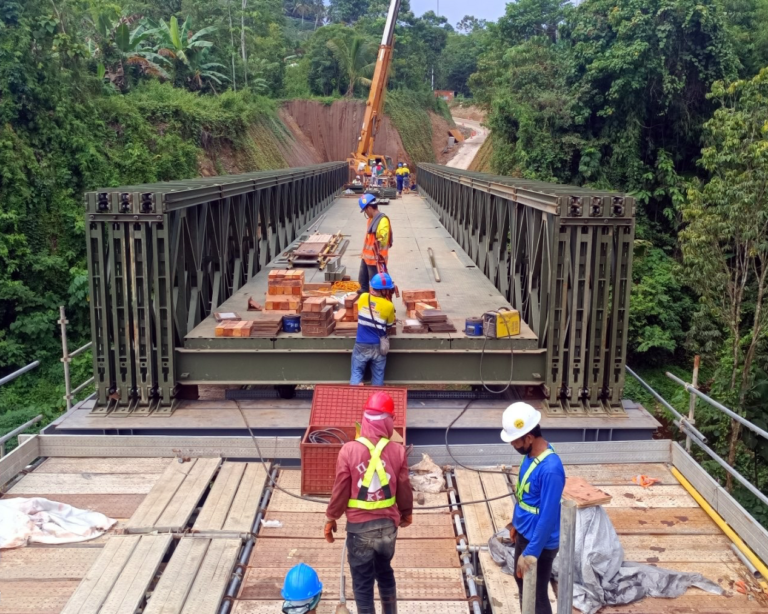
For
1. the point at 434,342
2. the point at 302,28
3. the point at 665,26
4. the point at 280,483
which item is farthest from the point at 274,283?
the point at 302,28

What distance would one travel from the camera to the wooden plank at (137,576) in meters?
4.68

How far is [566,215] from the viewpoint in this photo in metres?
7.86

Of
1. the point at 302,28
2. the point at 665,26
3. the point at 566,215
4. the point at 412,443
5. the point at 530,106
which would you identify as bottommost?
the point at 412,443

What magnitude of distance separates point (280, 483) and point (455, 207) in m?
13.6

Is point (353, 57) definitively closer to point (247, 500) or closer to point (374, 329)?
point (374, 329)

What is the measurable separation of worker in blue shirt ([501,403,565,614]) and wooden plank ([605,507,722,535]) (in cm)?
185

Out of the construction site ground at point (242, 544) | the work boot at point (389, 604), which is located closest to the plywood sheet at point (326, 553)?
the construction site ground at point (242, 544)

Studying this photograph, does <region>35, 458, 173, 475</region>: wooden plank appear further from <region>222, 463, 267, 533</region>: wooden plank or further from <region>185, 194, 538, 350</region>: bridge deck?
<region>185, 194, 538, 350</region>: bridge deck

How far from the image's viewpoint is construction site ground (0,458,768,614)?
192 inches

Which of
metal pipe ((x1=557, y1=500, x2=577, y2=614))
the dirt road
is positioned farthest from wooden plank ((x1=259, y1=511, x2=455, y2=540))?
the dirt road

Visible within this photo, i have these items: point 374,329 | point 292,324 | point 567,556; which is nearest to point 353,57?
point 292,324

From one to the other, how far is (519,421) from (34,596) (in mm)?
3540

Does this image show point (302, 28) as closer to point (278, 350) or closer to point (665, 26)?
point (665, 26)

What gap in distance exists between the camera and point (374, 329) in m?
7.80
